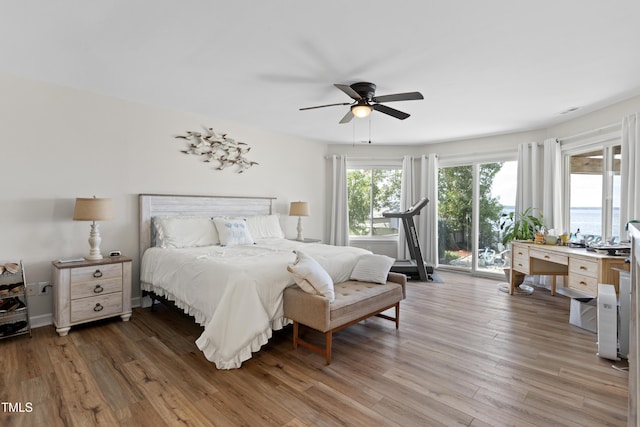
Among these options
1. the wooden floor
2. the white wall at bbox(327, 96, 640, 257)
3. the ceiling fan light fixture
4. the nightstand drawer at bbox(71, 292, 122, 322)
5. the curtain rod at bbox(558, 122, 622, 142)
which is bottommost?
the wooden floor

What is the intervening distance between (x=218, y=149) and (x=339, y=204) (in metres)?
2.63

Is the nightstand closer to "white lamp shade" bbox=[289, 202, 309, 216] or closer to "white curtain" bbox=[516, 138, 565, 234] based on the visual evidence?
"white lamp shade" bbox=[289, 202, 309, 216]

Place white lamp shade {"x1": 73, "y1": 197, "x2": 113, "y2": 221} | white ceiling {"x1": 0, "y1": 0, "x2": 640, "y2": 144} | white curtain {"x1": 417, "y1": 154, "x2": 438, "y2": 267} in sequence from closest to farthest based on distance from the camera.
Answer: white ceiling {"x1": 0, "y1": 0, "x2": 640, "y2": 144}
white lamp shade {"x1": 73, "y1": 197, "x2": 113, "y2": 221}
white curtain {"x1": 417, "y1": 154, "x2": 438, "y2": 267}

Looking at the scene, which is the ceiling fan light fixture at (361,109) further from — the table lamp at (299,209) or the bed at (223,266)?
the table lamp at (299,209)

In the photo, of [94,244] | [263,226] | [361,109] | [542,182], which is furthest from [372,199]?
[94,244]

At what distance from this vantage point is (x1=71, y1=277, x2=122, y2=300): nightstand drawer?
10.3 feet

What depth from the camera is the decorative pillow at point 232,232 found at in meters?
4.10

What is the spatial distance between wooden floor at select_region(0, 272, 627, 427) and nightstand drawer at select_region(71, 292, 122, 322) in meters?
0.14

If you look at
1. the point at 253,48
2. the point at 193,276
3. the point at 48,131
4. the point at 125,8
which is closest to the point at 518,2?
the point at 253,48

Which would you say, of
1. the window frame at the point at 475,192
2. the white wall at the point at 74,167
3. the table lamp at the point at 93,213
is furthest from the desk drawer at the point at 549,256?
the table lamp at the point at 93,213

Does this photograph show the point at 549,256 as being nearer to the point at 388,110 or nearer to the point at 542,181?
the point at 542,181

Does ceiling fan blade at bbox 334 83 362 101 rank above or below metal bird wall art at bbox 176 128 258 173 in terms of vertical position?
above

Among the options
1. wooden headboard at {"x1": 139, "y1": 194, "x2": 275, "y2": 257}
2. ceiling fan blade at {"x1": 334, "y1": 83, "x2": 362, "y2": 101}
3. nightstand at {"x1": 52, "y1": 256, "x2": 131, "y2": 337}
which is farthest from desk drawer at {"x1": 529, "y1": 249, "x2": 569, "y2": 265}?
nightstand at {"x1": 52, "y1": 256, "x2": 131, "y2": 337}

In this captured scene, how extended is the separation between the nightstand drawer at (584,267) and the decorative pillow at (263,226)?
12.2 ft
